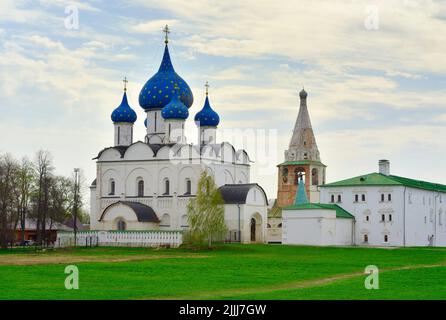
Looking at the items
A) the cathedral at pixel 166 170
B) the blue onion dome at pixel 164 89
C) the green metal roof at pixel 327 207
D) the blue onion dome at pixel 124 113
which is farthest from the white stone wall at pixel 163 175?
the green metal roof at pixel 327 207

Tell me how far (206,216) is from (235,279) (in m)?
24.1

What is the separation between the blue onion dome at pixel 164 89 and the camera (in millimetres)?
63062

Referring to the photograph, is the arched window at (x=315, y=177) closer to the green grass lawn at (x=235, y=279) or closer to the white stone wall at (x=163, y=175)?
the white stone wall at (x=163, y=175)

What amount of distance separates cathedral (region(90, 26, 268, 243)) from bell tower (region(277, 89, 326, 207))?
14567mm

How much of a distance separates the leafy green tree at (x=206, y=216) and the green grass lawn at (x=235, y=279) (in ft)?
39.1

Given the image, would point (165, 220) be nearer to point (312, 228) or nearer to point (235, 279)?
point (312, 228)

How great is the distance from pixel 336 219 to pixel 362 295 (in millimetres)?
37313

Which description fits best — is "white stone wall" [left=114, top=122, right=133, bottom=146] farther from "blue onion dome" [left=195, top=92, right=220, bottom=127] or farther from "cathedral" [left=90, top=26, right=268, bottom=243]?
"blue onion dome" [left=195, top=92, right=220, bottom=127]

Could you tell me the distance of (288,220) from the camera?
58.8m

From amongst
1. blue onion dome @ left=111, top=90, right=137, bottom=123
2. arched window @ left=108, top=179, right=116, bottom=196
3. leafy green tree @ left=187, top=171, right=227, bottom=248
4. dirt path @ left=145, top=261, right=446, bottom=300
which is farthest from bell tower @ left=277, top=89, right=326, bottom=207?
dirt path @ left=145, top=261, right=446, bottom=300

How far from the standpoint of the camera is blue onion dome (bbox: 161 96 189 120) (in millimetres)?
61000

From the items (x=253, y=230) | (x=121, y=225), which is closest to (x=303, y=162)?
(x=253, y=230)

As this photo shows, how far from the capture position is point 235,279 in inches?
1077
